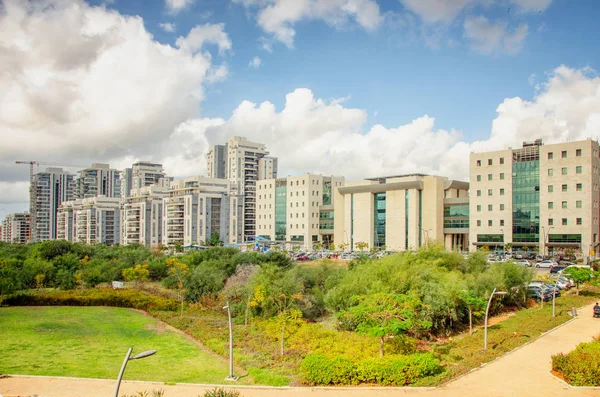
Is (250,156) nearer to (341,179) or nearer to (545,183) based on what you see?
(341,179)

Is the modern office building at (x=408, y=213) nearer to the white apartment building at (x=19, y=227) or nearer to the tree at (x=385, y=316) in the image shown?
the tree at (x=385, y=316)

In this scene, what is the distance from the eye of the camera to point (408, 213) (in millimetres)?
64875

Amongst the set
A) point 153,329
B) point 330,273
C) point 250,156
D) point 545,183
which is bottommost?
point 153,329

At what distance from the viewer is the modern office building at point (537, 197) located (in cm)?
5194

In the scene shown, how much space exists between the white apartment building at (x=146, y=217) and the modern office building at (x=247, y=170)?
1562 centimetres

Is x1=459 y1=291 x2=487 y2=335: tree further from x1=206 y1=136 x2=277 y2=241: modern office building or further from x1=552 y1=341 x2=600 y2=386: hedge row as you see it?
x1=206 y1=136 x2=277 y2=241: modern office building

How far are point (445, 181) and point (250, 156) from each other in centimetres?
5008

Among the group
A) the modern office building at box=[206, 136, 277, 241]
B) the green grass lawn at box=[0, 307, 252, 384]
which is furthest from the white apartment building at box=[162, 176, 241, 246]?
the green grass lawn at box=[0, 307, 252, 384]

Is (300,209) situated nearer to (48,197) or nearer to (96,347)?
(96,347)

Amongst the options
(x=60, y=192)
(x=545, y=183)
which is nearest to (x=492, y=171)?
(x=545, y=183)

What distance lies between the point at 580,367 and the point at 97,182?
14613cm

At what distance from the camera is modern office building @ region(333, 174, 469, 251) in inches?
2494

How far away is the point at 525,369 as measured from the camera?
1609cm

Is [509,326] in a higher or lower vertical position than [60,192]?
lower
